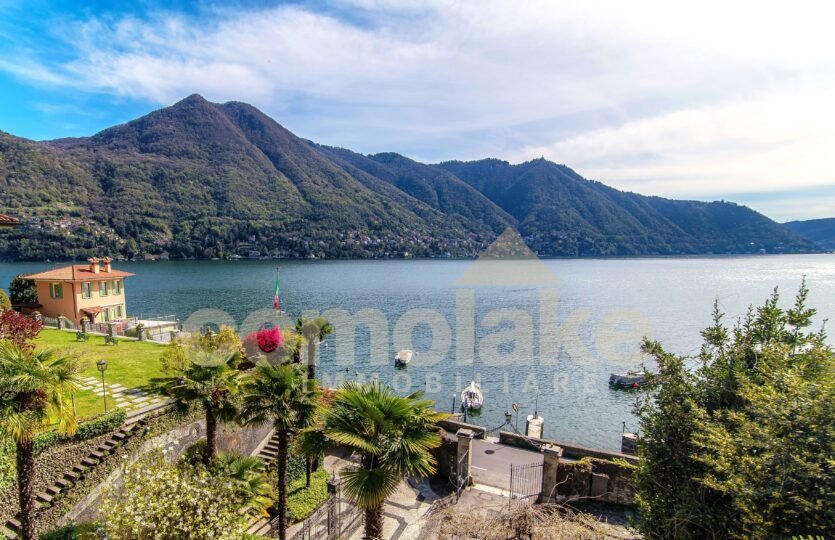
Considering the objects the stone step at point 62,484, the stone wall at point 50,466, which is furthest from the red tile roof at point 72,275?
the stone step at point 62,484

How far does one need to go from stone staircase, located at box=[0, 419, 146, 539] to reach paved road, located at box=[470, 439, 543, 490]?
12.9 meters

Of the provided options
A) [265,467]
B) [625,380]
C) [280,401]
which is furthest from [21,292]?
[625,380]

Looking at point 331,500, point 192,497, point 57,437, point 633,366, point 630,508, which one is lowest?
point 633,366

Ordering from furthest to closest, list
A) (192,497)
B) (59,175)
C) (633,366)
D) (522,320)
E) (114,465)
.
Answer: (59,175) → (522,320) → (633,366) → (114,465) → (192,497)

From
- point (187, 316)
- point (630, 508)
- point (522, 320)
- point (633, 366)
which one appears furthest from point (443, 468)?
point (187, 316)

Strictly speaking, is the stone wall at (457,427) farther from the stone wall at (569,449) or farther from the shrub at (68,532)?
the shrub at (68,532)

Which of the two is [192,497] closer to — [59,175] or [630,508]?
[630,508]

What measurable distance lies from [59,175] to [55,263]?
54054 mm

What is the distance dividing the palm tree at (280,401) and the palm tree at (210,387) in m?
1.24

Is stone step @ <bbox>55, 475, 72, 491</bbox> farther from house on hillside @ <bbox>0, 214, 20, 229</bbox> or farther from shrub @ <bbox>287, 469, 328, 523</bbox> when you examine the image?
house on hillside @ <bbox>0, 214, 20, 229</bbox>

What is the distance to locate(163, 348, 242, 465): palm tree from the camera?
39.8 feet

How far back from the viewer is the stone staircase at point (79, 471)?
1161 centimetres

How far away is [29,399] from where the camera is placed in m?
9.02

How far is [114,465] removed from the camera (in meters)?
13.6
